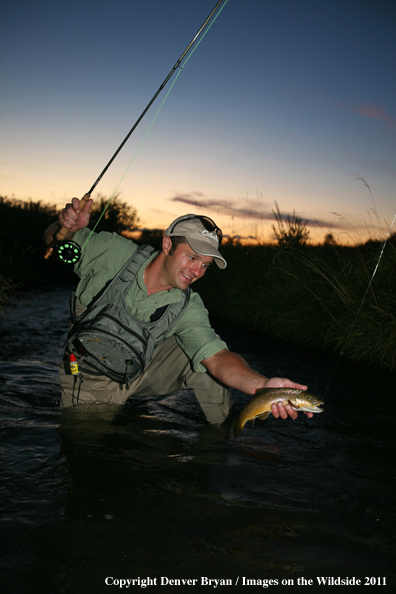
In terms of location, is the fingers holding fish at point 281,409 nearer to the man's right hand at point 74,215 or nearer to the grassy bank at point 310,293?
the man's right hand at point 74,215

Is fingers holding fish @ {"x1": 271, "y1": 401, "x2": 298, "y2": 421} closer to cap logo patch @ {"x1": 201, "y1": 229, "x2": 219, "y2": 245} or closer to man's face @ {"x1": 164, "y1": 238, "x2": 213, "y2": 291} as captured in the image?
man's face @ {"x1": 164, "y1": 238, "x2": 213, "y2": 291}

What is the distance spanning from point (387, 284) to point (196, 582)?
5.14m

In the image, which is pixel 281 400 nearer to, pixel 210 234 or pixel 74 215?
pixel 210 234

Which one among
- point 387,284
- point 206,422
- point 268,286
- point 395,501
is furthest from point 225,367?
point 268,286

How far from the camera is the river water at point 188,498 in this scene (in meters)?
2.03

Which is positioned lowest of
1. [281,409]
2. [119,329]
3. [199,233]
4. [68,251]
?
[281,409]

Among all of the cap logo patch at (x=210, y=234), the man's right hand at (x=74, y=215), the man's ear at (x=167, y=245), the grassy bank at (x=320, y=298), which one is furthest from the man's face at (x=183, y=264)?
the grassy bank at (x=320, y=298)

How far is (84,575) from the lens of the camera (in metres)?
1.94

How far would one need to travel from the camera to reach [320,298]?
7.14 meters

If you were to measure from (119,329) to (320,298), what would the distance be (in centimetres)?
448

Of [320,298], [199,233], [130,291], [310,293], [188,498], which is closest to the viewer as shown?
[188,498]

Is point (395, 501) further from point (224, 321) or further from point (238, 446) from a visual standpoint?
point (224, 321)

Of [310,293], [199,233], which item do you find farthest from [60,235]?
[310,293]

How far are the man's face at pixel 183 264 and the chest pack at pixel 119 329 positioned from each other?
0.79 feet
